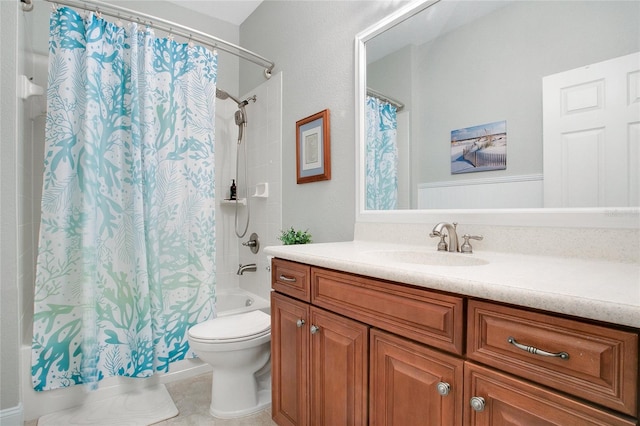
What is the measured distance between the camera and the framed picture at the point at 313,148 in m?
1.91

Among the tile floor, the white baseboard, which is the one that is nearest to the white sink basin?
the tile floor

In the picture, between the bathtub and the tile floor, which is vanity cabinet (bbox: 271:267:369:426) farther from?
the bathtub

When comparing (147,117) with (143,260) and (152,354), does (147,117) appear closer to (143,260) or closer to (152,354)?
(143,260)

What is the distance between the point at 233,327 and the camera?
66.9 inches

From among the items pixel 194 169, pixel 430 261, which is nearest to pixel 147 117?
pixel 194 169

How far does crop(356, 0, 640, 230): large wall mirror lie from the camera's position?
94cm

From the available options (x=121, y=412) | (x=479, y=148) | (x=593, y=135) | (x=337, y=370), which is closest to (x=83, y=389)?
(x=121, y=412)

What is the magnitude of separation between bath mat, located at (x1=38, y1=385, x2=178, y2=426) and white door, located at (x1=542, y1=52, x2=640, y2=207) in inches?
80.6

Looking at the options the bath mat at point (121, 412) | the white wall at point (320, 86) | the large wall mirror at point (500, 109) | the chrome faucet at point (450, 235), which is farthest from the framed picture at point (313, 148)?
the bath mat at point (121, 412)

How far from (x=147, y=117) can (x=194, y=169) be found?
39cm

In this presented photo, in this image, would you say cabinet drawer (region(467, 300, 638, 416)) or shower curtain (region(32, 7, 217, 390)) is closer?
cabinet drawer (region(467, 300, 638, 416))

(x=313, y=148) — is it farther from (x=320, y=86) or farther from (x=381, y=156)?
(x=381, y=156)

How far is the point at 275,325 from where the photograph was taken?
1.42 m

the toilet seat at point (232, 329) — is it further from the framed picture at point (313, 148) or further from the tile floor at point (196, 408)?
the framed picture at point (313, 148)
